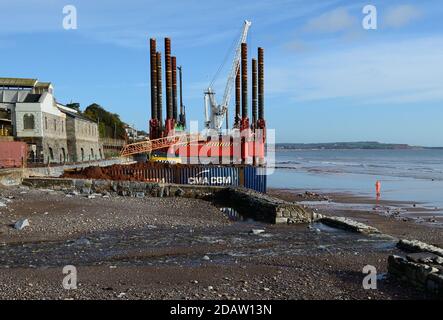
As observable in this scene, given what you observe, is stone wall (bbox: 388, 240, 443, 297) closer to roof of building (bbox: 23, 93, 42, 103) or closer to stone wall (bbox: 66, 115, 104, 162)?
roof of building (bbox: 23, 93, 42, 103)

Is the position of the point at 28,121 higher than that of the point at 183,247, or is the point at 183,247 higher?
the point at 28,121

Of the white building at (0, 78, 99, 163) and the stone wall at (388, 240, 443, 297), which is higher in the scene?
the white building at (0, 78, 99, 163)

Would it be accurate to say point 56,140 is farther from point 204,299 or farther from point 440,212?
point 204,299

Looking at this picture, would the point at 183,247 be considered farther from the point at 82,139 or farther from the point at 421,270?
the point at 82,139

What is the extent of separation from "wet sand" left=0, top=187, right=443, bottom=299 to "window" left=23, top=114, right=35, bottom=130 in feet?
100

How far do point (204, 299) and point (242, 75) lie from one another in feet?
201

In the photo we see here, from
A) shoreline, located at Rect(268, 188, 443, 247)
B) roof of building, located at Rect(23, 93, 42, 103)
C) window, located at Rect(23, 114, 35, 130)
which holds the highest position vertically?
roof of building, located at Rect(23, 93, 42, 103)

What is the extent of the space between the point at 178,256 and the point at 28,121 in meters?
40.2

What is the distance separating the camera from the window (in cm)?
4616

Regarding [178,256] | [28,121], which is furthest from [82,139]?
[178,256]

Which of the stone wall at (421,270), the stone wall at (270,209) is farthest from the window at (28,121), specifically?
the stone wall at (421,270)

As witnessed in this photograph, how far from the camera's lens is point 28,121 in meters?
46.2

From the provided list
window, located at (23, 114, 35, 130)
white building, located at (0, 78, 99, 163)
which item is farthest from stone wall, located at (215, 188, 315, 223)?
window, located at (23, 114, 35, 130)
